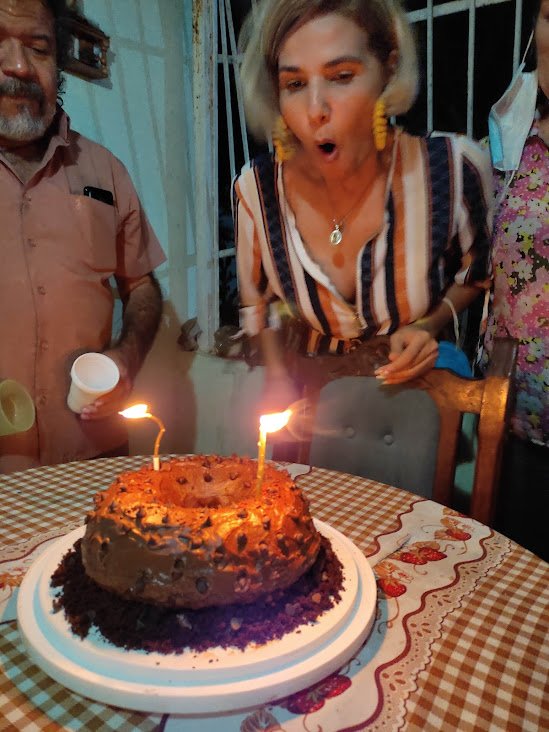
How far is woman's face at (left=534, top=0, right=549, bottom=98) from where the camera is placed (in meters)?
1.29

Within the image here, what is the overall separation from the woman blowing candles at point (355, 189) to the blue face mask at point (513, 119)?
46 mm

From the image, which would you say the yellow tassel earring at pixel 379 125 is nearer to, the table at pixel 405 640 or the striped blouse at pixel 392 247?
the striped blouse at pixel 392 247

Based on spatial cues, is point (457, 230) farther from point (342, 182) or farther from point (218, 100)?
point (218, 100)

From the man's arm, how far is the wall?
9 centimetres

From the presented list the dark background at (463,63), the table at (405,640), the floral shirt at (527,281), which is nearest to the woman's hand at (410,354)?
the floral shirt at (527,281)

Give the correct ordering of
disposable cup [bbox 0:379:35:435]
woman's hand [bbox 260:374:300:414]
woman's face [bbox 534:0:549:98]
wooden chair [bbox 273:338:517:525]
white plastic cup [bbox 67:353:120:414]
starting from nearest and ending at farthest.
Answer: woman's face [bbox 534:0:549:98] → wooden chair [bbox 273:338:517:525] → white plastic cup [bbox 67:353:120:414] → disposable cup [bbox 0:379:35:435] → woman's hand [bbox 260:374:300:414]

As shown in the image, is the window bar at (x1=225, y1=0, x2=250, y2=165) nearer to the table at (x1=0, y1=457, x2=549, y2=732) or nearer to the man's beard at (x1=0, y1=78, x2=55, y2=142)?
the man's beard at (x1=0, y1=78, x2=55, y2=142)

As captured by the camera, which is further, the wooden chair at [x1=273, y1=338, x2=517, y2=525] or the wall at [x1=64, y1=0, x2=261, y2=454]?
the wall at [x1=64, y1=0, x2=261, y2=454]

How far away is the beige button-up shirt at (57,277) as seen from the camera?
168cm

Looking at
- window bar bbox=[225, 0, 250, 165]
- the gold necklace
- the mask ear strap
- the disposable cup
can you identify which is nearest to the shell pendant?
the gold necklace

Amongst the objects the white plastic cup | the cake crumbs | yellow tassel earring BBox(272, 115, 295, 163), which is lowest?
the cake crumbs

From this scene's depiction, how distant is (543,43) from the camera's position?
1.30m

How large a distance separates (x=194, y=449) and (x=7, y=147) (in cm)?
124

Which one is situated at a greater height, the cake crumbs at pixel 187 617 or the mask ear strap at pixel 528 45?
the mask ear strap at pixel 528 45
